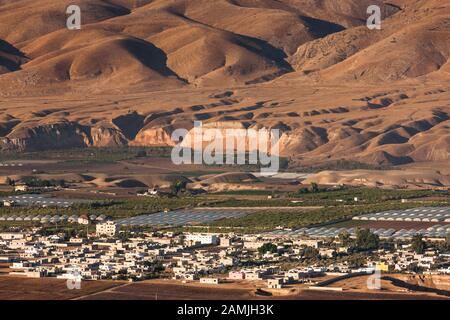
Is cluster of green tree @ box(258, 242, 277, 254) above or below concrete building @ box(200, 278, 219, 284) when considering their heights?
above

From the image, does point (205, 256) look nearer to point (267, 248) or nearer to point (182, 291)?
point (267, 248)

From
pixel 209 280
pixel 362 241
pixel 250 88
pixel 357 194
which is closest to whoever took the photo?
pixel 209 280

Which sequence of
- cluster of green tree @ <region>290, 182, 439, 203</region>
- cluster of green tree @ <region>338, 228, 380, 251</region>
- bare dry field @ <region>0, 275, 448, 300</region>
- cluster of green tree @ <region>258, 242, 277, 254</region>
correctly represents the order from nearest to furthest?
bare dry field @ <region>0, 275, 448, 300</region> → cluster of green tree @ <region>258, 242, 277, 254</region> → cluster of green tree @ <region>338, 228, 380, 251</region> → cluster of green tree @ <region>290, 182, 439, 203</region>

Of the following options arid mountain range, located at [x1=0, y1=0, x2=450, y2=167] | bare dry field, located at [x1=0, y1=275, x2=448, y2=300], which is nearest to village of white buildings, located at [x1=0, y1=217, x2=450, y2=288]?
bare dry field, located at [x1=0, y1=275, x2=448, y2=300]

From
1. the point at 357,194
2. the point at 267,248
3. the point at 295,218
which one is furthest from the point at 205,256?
the point at 357,194

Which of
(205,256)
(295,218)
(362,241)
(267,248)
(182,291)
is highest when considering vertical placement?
(295,218)

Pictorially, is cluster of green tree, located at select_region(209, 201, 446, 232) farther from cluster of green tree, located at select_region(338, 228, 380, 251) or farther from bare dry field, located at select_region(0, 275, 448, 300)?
bare dry field, located at select_region(0, 275, 448, 300)

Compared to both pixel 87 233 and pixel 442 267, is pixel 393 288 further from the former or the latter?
pixel 87 233

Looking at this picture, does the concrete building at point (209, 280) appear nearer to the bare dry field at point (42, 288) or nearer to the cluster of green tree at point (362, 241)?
the bare dry field at point (42, 288)
